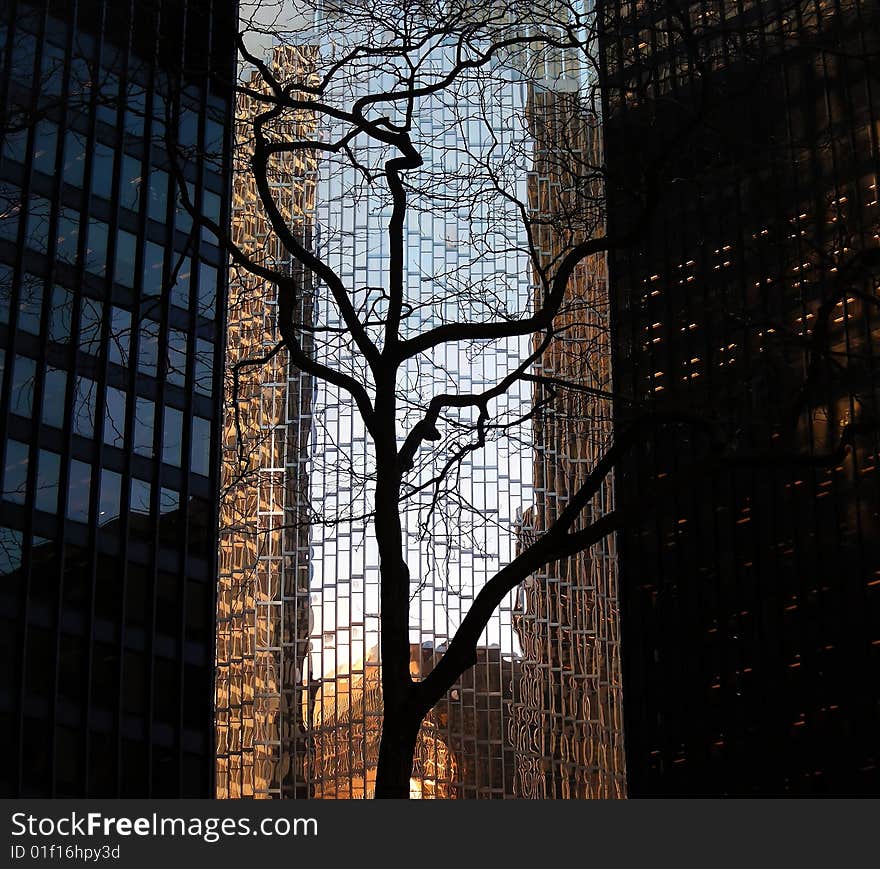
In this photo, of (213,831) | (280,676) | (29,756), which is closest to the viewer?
(213,831)

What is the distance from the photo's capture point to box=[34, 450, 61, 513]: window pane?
42.6 m

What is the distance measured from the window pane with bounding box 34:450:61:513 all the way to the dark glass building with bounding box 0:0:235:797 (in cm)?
4

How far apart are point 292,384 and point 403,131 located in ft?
153

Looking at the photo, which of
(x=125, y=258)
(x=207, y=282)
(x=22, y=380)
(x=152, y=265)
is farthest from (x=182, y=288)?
(x=22, y=380)

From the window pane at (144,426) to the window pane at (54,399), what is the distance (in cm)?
280

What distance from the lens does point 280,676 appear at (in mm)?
53969

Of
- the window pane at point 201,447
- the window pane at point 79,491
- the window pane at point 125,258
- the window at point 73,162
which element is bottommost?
the window pane at point 79,491

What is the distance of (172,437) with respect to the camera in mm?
46750

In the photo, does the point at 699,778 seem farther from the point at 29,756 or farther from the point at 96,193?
the point at 96,193

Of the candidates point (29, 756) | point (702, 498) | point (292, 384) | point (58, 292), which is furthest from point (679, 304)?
point (29, 756)

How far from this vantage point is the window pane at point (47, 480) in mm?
42625

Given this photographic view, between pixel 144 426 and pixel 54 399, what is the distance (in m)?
3.48

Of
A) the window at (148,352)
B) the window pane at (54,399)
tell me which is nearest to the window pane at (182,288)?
the window at (148,352)

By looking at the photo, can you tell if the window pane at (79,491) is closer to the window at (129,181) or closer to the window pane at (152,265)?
the window pane at (152,265)
